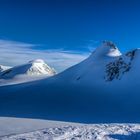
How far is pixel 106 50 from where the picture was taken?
59.0m

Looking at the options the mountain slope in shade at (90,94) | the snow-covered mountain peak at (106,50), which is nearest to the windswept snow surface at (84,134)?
the mountain slope in shade at (90,94)

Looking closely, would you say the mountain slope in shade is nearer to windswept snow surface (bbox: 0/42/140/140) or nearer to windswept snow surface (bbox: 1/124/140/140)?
windswept snow surface (bbox: 0/42/140/140)

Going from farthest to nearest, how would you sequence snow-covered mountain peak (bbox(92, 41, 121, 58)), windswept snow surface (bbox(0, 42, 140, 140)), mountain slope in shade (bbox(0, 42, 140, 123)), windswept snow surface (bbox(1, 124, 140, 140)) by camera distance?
snow-covered mountain peak (bbox(92, 41, 121, 58))
mountain slope in shade (bbox(0, 42, 140, 123))
windswept snow surface (bbox(0, 42, 140, 140))
windswept snow surface (bbox(1, 124, 140, 140))

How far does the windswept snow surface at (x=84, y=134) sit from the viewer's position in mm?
13409

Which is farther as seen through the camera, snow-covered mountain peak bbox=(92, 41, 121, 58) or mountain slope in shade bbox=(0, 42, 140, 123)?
snow-covered mountain peak bbox=(92, 41, 121, 58)

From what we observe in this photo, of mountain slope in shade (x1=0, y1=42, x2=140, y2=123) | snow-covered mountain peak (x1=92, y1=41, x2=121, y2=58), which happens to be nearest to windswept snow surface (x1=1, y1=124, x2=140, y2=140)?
mountain slope in shade (x1=0, y1=42, x2=140, y2=123)

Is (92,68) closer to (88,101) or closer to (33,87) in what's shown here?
(33,87)

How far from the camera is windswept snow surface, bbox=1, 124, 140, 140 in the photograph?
13.4 meters

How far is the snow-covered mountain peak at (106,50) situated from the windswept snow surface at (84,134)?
41444mm

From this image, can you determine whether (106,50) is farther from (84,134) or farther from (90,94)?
(84,134)

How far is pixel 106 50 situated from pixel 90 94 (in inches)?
801

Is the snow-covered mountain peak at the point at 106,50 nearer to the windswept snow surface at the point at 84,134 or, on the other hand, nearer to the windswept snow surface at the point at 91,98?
the windswept snow surface at the point at 91,98

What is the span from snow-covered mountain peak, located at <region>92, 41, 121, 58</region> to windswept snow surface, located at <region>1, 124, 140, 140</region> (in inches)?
1632

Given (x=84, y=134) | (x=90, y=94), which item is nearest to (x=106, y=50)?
(x=90, y=94)
